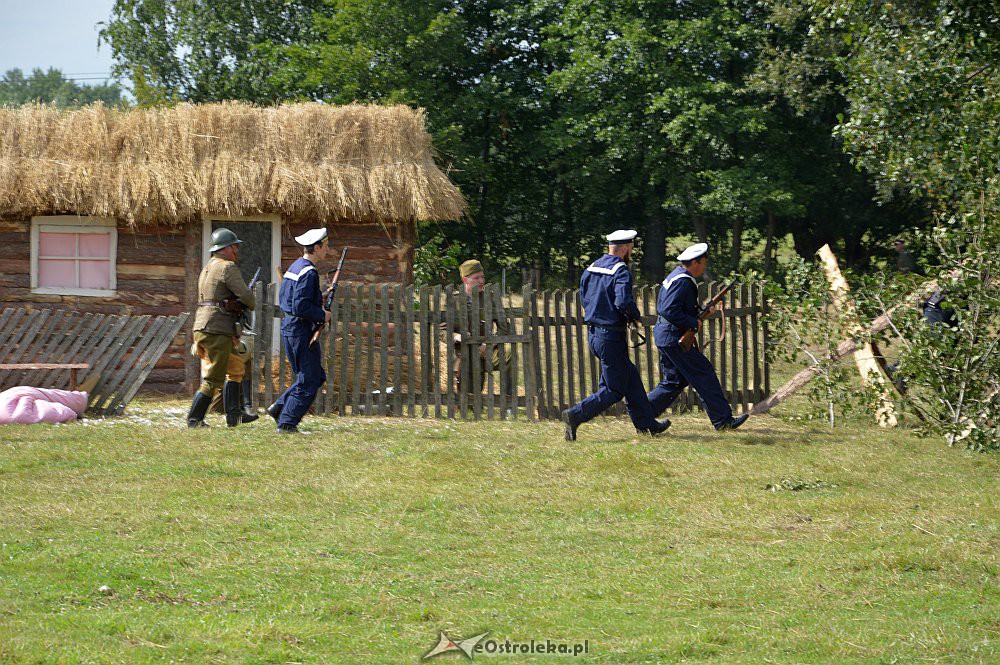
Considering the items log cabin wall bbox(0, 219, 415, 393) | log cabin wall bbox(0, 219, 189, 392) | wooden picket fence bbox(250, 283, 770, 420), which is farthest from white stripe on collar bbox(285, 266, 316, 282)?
log cabin wall bbox(0, 219, 189, 392)

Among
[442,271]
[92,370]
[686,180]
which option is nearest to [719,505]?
[92,370]

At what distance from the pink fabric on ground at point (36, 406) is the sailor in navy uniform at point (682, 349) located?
569cm

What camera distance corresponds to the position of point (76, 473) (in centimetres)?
859

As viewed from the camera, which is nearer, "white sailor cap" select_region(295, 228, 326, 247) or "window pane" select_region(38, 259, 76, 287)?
"white sailor cap" select_region(295, 228, 326, 247)

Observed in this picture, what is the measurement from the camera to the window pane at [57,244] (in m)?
15.1

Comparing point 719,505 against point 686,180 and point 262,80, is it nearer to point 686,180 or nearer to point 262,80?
point 686,180

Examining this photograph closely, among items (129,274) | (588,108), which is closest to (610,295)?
(129,274)

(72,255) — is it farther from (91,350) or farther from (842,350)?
(842,350)

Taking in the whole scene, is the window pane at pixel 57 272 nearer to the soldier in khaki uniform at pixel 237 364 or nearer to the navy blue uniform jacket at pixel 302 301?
the soldier in khaki uniform at pixel 237 364

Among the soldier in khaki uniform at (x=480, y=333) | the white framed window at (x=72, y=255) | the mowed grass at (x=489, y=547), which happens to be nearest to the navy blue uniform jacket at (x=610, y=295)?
the mowed grass at (x=489, y=547)

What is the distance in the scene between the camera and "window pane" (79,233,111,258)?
15109 mm

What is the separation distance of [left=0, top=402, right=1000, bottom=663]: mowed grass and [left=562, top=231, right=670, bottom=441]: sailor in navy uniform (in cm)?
27

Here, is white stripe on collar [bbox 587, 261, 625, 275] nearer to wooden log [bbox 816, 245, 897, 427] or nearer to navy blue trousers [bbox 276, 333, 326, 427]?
wooden log [bbox 816, 245, 897, 427]

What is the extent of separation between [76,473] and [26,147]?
7.72 meters
